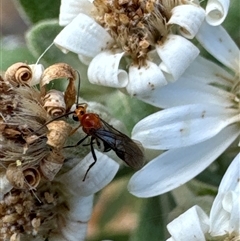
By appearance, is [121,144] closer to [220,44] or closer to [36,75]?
[36,75]

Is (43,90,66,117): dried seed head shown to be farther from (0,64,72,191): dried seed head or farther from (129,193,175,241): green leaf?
(129,193,175,241): green leaf

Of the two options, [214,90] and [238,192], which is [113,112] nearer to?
[214,90]

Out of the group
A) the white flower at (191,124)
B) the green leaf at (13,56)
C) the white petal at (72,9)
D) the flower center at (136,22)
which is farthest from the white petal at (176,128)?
the green leaf at (13,56)

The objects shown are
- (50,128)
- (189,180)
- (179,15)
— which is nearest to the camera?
(50,128)

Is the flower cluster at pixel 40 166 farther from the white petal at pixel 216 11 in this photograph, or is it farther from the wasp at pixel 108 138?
the white petal at pixel 216 11

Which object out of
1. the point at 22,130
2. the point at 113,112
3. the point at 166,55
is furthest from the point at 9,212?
the point at 166,55

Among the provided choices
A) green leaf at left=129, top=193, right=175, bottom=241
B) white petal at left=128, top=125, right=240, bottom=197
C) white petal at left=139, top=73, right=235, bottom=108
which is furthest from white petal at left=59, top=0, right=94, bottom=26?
A: green leaf at left=129, top=193, right=175, bottom=241

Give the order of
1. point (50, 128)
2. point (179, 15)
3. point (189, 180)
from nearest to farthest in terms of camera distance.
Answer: point (50, 128) → point (179, 15) → point (189, 180)

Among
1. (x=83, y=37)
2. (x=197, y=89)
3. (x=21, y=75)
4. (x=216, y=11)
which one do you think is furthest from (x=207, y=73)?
(x=21, y=75)
